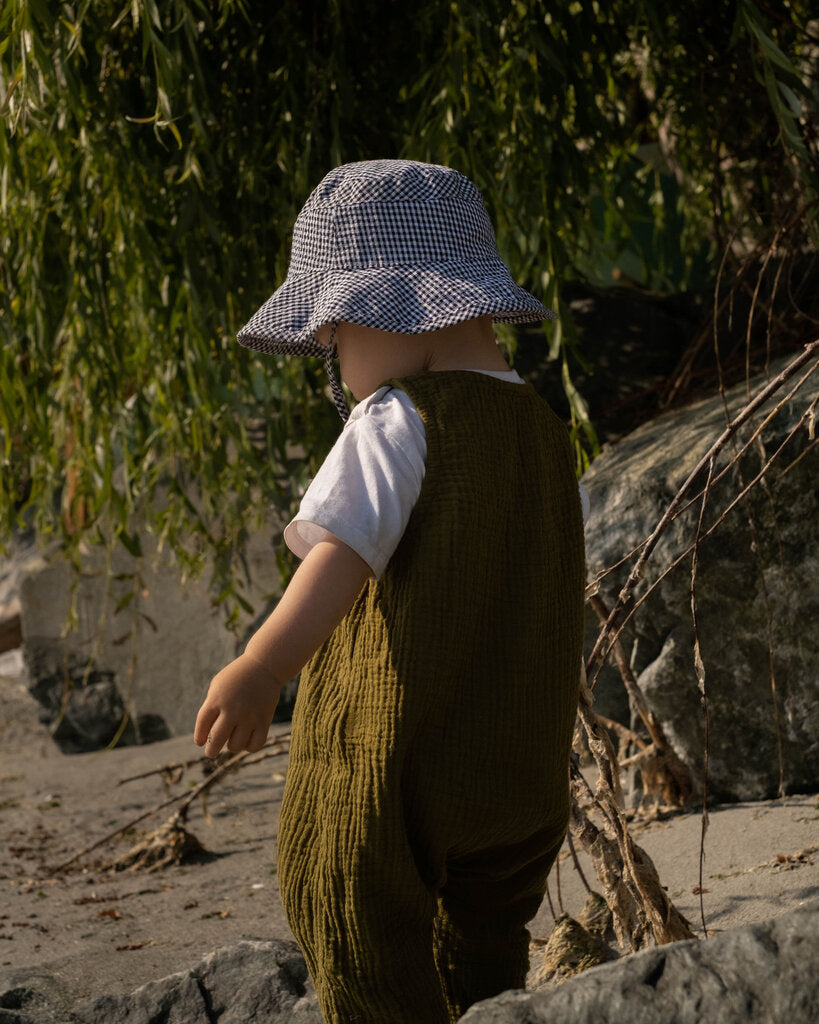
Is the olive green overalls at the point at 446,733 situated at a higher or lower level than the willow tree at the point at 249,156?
lower

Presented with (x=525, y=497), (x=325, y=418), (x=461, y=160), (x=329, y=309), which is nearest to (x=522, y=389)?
(x=525, y=497)

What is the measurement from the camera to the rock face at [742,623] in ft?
8.61

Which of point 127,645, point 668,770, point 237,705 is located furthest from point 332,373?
point 127,645

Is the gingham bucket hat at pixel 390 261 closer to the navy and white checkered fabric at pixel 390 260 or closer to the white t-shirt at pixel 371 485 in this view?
the navy and white checkered fabric at pixel 390 260

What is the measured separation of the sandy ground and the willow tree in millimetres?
967

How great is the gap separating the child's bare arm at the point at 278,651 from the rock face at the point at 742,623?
1417 millimetres

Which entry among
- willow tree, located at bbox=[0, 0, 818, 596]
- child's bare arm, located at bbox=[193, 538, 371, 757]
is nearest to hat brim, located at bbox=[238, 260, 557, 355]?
child's bare arm, located at bbox=[193, 538, 371, 757]

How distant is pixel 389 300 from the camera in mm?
1520

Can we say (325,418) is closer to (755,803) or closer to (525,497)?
(755,803)

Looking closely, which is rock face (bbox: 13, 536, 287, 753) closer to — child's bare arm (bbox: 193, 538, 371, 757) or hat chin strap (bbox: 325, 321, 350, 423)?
hat chin strap (bbox: 325, 321, 350, 423)

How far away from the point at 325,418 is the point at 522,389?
6.50ft

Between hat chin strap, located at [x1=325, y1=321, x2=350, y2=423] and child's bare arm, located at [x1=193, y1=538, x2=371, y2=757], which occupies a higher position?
hat chin strap, located at [x1=325, y1=321, x2=350, y2=423]

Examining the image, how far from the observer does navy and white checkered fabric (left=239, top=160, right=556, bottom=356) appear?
151cm

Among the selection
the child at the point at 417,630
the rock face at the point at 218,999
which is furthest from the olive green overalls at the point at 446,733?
the rock face at the point at 218,999
